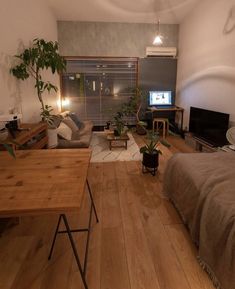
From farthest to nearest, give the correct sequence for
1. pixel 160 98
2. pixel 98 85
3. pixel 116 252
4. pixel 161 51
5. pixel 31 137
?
1. pixel 98 85
2. pixel 160 98
3. pixel 161 51
4. pixel 31 137
5. pixel 116 252

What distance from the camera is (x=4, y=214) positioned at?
0.94 meters

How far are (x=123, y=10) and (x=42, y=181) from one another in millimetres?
5153

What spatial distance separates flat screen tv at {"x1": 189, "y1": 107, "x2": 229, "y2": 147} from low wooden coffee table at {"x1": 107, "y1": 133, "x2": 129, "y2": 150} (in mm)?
1561

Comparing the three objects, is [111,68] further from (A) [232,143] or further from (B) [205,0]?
(A) [232,143]

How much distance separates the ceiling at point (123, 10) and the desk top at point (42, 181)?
4.29m

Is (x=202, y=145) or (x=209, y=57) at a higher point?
(x=209, y=57)

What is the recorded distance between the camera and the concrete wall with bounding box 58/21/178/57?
19.5 feet

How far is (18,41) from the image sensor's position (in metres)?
3.25

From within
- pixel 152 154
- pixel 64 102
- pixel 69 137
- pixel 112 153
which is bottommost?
pixel 112 153

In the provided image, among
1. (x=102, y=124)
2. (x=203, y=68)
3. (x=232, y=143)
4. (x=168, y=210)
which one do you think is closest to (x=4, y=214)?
(x=168, y=210)

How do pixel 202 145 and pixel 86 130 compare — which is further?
pixel 86 130

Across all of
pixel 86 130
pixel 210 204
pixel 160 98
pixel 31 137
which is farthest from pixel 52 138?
pixel 160 98

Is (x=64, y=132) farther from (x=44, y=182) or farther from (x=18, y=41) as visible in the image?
(x=44, y=182)

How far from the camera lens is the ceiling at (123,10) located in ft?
15.1
